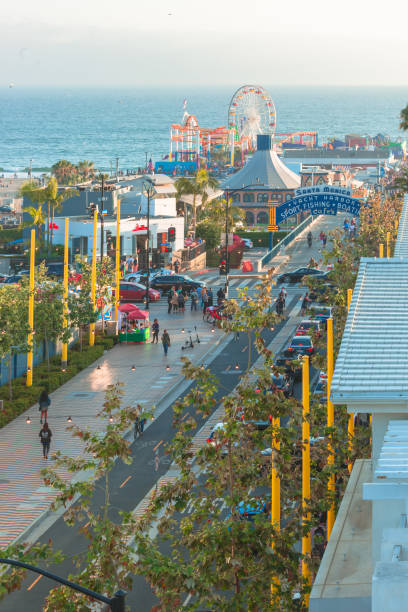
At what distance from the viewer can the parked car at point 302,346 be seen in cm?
4927

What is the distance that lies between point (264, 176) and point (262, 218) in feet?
16.3

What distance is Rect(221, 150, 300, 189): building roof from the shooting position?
11256 cm

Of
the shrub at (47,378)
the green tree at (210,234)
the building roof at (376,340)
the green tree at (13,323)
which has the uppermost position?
the building roof at (376,340)

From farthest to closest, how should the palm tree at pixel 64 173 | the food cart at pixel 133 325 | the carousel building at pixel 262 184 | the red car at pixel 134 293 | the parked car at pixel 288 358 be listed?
1. the palm tree at pixel 64 173
2. the carousel building at pixel 262 184
3. the red car at pixel 134 293
4. the food cart at pixel 133 325
5. the parked car at pixel 288 358

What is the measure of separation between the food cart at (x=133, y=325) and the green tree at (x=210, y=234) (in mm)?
33373

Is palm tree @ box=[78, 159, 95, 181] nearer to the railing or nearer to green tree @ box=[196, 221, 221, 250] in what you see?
the railing

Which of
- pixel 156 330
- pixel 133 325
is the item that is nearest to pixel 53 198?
pixel 133 325

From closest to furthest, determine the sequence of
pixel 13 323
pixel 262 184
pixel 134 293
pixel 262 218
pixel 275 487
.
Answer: pixel 275 487
pixel 13 323
pixel 134 293
pixel 262 184
pixel 262 218

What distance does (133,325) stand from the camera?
2243 inches

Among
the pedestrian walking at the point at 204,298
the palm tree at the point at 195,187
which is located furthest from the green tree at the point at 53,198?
the pedestrian walking at the point at 204,298

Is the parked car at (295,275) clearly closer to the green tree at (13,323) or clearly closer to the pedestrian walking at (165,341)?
the pedestrian walking at (165,341)

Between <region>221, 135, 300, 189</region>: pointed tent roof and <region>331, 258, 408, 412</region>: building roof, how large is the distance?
293ft

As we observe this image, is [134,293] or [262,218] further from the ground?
[262,218]

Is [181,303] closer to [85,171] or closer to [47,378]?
[47,378]
